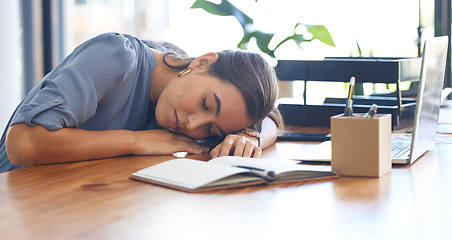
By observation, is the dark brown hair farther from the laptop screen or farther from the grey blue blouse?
the laptop screen

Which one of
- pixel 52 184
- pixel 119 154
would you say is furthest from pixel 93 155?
pixel 52 184

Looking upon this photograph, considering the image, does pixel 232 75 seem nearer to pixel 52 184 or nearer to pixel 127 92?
pixel 127 92

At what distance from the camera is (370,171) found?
976mm

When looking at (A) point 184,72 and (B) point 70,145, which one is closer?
(B) point 70,145

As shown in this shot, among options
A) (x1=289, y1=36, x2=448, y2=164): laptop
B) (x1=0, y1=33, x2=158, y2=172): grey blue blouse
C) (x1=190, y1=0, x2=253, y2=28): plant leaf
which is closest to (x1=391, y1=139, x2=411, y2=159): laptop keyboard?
(x1=289, y1=36, x2=448, y2=164): laptop

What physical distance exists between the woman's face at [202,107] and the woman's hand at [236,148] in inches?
2.2

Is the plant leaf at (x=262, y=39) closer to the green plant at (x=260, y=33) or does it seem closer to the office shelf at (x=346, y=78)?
the green plant at (x=260, y=33)

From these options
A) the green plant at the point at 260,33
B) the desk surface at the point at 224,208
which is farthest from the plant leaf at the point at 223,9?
the desk surface at the point at 224,208

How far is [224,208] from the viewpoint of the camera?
77 centimetres

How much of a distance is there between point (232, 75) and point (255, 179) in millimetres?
411

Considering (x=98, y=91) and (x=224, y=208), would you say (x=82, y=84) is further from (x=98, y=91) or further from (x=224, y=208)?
(x=224, y=208)

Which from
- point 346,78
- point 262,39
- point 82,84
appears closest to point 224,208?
point 82,84

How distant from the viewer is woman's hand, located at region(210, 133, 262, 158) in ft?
3.90

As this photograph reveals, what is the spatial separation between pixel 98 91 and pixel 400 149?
2.23 ft
